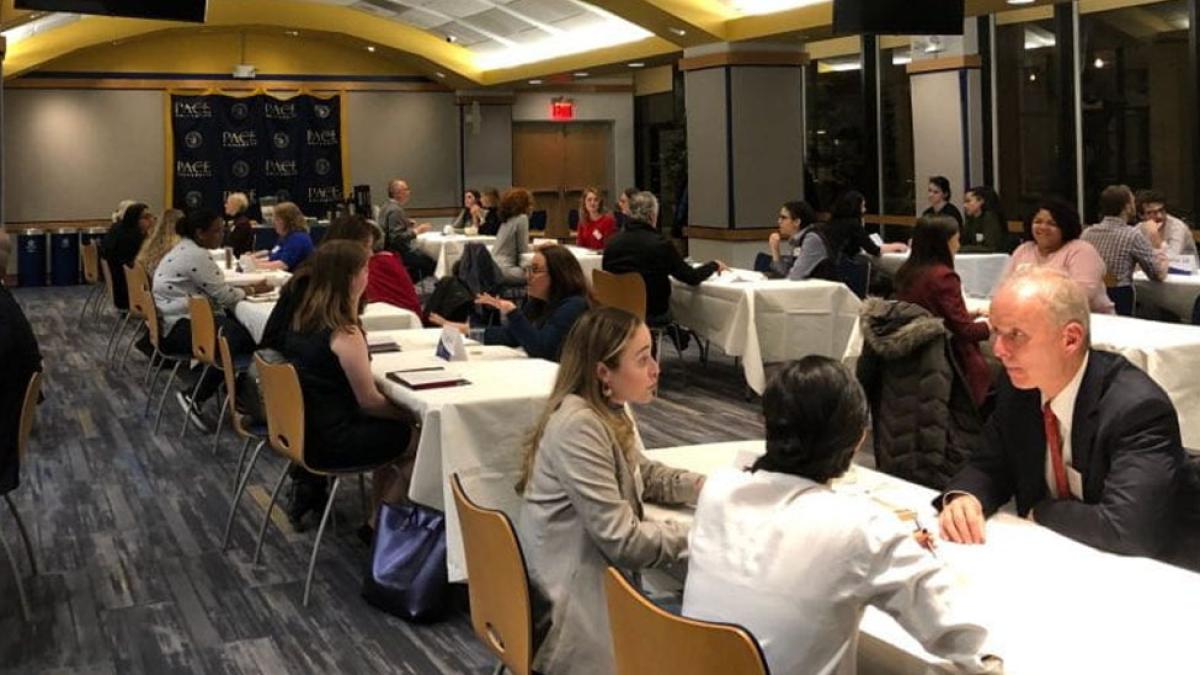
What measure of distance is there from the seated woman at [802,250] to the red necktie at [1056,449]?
19.8ft

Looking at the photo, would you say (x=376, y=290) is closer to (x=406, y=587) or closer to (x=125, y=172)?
(x=406, y=587)

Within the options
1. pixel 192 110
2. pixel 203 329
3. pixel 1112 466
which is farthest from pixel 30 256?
pixel 1112 466

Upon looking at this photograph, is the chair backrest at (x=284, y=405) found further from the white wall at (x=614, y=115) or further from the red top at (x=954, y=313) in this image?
the white wall at (x=614, y=115)

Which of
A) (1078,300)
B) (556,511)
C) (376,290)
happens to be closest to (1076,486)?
(1078,300)

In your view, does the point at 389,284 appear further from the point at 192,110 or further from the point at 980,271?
the point at 192,110

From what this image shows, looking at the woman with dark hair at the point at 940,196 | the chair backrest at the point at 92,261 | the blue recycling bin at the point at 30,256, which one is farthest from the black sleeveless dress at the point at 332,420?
the blue recycling bin at the point at 30,256

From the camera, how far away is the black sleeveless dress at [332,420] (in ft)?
15.4

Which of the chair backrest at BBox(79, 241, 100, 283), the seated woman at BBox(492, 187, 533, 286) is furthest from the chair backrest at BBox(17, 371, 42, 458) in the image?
the chair backrest at BBox(79, 241, 100, 283)

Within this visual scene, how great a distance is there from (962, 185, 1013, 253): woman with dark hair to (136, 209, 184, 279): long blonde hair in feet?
20.5

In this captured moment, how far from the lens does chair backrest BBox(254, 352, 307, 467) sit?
4.57 m

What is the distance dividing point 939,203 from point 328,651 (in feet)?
28.0

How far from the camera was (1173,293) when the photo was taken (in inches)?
316

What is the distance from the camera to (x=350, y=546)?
5391 millimetres

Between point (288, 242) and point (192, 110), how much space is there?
9.15 metres
